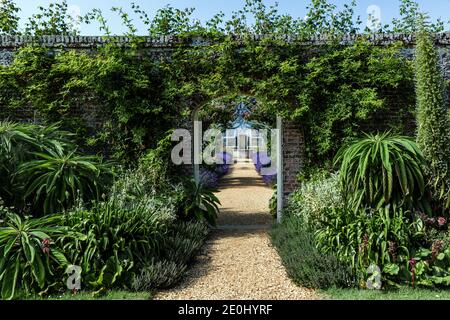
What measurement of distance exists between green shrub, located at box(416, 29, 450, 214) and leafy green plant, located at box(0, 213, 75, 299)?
451 centimetres

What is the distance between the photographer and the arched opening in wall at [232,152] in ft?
25.5

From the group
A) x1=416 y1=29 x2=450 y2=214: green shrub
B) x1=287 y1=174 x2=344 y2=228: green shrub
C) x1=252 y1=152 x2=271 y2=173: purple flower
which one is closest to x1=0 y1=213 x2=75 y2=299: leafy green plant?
x1=287 y1=174 x2=344 y2=228: green shrub

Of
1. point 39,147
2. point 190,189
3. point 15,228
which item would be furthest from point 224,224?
point 15,228

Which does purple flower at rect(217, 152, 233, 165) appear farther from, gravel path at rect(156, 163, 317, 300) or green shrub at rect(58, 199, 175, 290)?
green shrub at rect(58, 199, 175, 290)

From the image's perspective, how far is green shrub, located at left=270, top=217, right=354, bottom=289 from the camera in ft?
13.7

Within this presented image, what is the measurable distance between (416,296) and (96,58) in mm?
6230

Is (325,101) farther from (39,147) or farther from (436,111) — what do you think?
(39,147)

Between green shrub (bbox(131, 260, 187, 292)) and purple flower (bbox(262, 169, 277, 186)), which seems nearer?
green shrub (bbox(131, 260, 187, 292))

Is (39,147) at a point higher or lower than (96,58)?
lower

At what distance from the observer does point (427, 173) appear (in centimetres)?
528

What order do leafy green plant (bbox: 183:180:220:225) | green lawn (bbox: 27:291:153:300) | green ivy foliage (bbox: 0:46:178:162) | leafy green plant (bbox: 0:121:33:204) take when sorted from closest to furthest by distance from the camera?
green lawn (bbox: 27:291:153:300) → leafy green plant (bbox: 0:121:33:204) → leafy green plant (bbox: 183:180:220:225) → green ivy foliage (bbox: 0:46:178:162)

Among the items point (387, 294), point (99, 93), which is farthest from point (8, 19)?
point (387, 294)

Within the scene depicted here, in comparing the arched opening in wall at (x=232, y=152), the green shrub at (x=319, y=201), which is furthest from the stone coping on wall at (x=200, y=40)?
the green shrub at (x=319, y=201)
